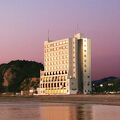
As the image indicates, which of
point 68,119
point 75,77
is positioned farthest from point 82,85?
point 68,119

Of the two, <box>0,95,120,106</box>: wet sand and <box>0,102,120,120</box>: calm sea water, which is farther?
<box>0,95,120,106</box>: wet sand

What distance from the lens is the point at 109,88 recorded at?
194 meters

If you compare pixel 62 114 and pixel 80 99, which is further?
pixel 80 99

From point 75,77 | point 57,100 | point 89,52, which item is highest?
point 89,52

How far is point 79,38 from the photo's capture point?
7756 inches

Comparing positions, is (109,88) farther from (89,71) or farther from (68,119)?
(68,119)

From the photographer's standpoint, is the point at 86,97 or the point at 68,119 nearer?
the point at 68,119

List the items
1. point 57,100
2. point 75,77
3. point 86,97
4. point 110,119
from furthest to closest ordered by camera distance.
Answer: point 75,77 → point 57,100 → point 86,97 → point 110,119

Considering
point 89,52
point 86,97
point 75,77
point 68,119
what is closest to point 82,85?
point 75,77

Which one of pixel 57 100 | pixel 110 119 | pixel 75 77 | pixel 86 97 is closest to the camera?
pixel 110 119

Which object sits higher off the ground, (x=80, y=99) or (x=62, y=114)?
(x=80, y=99)

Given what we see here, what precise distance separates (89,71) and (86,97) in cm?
3903

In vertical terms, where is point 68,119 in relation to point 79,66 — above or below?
below

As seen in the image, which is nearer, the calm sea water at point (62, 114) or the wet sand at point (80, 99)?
the calm sea water at point (62, 114)
